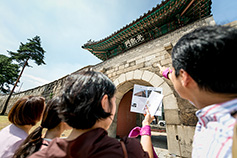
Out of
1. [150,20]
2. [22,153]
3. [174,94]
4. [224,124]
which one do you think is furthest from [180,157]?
[150,20]

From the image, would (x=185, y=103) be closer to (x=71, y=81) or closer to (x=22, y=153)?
(x=71, y=81)

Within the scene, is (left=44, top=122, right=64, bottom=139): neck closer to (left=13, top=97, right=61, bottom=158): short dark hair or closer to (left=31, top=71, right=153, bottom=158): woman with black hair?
(left=13, top=97, right=61, bottom=158): short dark hair

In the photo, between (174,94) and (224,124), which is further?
(174,94)

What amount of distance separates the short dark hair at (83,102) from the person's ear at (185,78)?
1.77 ft

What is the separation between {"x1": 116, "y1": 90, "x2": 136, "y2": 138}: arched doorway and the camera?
443 centimetres

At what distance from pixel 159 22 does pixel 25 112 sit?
16.6 feet

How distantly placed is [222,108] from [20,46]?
20188 millimetres

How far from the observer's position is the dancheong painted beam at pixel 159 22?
345cm

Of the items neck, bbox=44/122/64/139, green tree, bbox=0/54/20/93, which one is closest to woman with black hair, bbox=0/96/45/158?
neck, bbox=44/122/64/139

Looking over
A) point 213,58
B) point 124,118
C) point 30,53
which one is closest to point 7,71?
point 30,53

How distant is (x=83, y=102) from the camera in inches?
24.6

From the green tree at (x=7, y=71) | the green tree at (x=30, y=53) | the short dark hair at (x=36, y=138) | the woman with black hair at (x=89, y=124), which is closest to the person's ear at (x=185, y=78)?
the woman with black hair at (x=89, y=124)

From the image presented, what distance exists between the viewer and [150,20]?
13.5 ft

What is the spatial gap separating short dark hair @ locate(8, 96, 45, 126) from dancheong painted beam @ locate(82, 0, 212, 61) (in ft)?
14.8
